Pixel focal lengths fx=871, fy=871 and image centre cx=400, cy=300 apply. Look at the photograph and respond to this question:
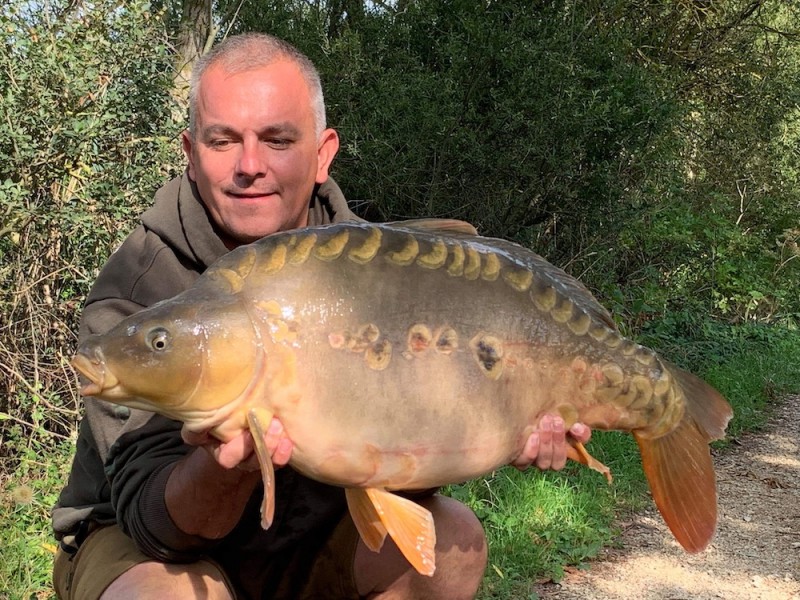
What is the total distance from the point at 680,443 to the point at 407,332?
22.2 inches

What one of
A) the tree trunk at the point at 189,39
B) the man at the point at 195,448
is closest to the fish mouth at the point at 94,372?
the man at the point at 195,448

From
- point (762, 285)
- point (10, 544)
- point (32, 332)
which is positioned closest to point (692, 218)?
point (762, 285)

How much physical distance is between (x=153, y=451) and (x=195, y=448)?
13 centimetres

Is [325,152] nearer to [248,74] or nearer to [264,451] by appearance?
[248,74]

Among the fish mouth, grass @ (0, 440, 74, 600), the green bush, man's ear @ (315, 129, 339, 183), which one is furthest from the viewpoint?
the green bush

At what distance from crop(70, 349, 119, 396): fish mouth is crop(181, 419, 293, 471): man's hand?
14 cm

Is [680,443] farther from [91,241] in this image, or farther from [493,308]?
[91,241]

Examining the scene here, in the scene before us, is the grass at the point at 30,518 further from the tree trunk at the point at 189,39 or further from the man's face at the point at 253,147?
the tree trunk at the point at 189,39

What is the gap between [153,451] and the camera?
1.50m

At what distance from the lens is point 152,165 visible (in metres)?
3.18

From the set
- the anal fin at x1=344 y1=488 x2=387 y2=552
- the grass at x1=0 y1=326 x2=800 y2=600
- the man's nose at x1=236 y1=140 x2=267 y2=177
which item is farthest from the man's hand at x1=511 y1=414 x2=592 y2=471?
the grass at x1=0 y1=326 x2=800 y2=600

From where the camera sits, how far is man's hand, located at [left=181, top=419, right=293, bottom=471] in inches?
46.8

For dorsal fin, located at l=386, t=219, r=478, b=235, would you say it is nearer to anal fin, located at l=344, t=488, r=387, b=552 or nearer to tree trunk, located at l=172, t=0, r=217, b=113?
anal fin, located at l=344, t=488, r=387, b=552

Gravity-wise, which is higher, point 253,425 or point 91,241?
point 253,425
